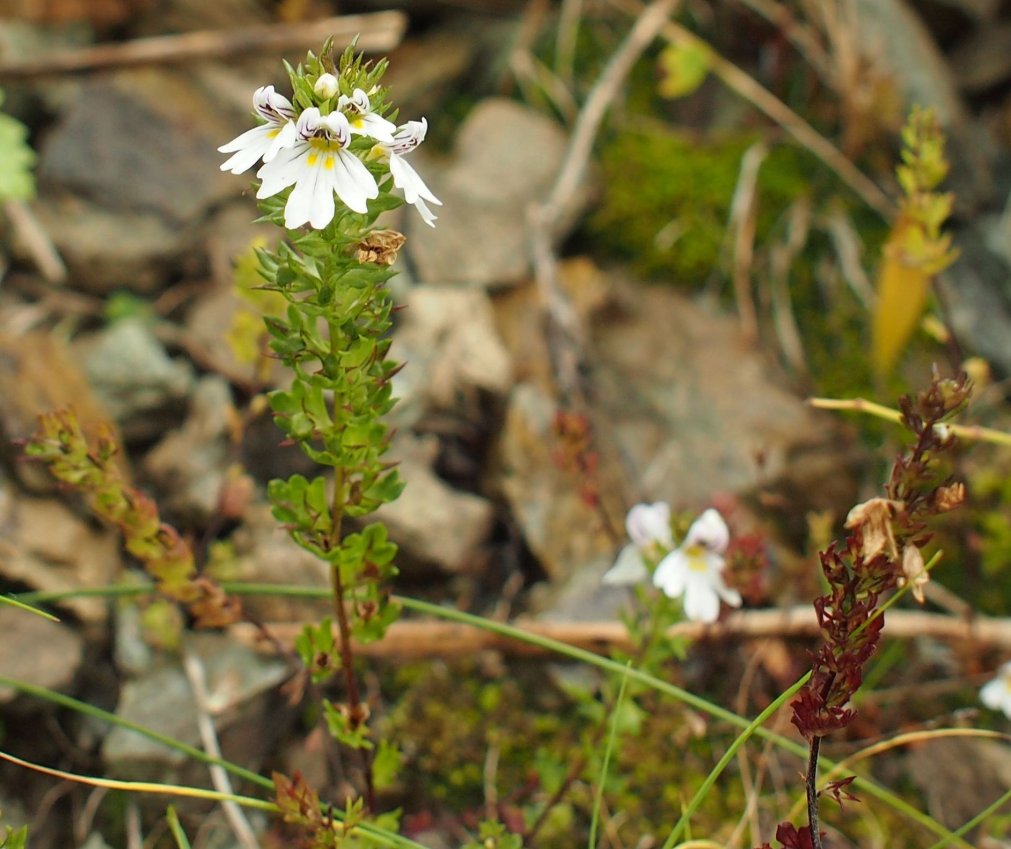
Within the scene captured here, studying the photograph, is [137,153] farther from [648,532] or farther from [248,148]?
[648,532]

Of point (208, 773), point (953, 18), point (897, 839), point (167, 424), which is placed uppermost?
point (953, 18)

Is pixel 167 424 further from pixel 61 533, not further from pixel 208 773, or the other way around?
pixel 208 773

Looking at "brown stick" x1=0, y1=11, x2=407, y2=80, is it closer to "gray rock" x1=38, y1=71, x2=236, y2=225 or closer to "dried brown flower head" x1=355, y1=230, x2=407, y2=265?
"gray rock" x1=38, y1=71, x2=236, y2=225

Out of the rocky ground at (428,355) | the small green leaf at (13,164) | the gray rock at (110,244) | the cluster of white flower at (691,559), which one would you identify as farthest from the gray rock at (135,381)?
the cluster of white flower at (691,559)

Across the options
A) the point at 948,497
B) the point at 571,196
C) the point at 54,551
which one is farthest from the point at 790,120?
the point at 54,551

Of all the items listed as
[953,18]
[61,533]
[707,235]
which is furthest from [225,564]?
[953,18]

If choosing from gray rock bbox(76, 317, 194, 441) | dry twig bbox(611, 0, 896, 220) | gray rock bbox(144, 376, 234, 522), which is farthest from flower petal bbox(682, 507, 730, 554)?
dry twig bbox(611, 0, 896, 220)
